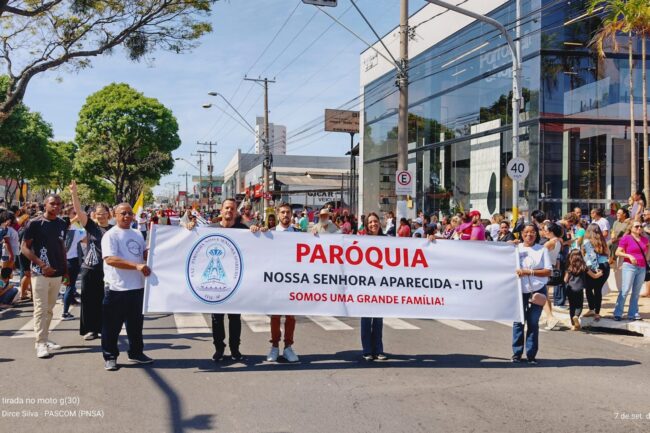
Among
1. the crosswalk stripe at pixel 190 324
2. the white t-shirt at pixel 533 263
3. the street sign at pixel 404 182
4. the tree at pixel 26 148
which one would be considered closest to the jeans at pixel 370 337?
the white t-shirt at pixel 533 263

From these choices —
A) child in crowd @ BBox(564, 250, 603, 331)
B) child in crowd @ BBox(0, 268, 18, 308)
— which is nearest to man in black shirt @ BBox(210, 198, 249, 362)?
child in crowd @ BBox(564, 250, 603, 331)

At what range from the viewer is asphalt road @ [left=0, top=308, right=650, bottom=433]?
16.5 feet

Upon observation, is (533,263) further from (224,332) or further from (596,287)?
(224,332)

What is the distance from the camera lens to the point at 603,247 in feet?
32.6

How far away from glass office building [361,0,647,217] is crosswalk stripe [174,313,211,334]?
13.3 m

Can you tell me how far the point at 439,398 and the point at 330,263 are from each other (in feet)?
7.31

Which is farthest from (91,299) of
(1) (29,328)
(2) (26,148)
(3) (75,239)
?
(2) (26,148)

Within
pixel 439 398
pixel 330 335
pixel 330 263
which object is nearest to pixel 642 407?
pixel 439 398

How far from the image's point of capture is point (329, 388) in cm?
598

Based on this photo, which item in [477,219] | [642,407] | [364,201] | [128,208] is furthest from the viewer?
[364,201]

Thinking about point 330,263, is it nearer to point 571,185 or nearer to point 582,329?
point 582,329

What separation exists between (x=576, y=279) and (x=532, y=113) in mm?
11292

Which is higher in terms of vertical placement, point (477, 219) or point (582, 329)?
point (477, 219)

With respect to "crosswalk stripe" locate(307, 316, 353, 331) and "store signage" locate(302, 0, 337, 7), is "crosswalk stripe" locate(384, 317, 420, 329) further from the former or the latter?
"store signage" locate(302, 0, 337, 7)
